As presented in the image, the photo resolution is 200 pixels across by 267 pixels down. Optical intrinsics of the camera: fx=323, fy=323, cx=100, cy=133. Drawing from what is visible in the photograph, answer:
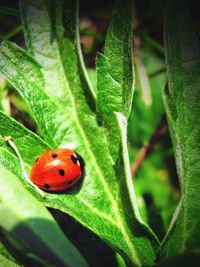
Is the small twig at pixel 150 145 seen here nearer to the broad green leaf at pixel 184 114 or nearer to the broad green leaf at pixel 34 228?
the broad green leaf at pixel 184 114

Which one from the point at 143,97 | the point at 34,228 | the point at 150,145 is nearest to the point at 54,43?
the point at 34,228

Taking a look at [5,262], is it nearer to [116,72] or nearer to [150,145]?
[116,72]

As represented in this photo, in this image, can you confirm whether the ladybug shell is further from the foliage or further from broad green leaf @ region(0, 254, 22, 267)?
broad green leaf @ region(0, 254, 22, 267)

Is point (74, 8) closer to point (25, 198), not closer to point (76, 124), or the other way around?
point (76, 124)

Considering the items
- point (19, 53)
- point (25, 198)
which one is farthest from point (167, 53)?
point (25, 198)

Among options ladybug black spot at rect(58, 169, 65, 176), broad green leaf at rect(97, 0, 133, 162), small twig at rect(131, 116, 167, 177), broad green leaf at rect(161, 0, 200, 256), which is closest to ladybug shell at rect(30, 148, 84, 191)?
ladybug black spot at rect(58, 169, 65, 176)
